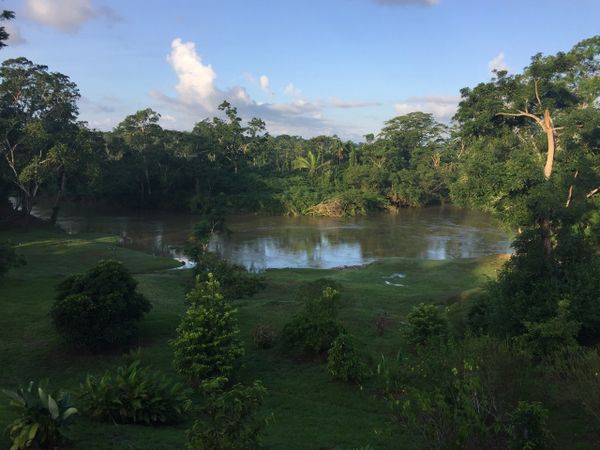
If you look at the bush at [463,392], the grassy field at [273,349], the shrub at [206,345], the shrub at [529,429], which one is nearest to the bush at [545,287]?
the bush at [463,392]

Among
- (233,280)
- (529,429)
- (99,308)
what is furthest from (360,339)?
(529,429)

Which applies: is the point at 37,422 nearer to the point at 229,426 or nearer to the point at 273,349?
the point at 229,426

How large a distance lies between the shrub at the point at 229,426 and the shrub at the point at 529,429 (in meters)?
2.67

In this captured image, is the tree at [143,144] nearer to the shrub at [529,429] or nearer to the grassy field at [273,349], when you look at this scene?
the grassy field at [273,349]

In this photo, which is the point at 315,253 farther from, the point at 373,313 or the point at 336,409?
the point at 336,409

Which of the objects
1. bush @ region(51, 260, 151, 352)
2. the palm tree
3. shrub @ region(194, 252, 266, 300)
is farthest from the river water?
bush @ region(51, 260, 151, 352)

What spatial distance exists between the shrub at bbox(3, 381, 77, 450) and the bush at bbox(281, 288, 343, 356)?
19.3 feet

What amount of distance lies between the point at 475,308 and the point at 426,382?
19.9 ft

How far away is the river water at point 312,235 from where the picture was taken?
1374 inches

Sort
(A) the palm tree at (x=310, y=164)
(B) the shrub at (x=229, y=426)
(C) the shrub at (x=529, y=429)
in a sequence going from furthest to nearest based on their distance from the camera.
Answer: (A) the palm tree at (x=310, y=164) → (C) the shrub at (x=529, y=429) → (B) the shrub at (x=229, y=426)

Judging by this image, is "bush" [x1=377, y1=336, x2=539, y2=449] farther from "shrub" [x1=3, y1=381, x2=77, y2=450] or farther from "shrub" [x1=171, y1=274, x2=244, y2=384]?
"shrub" [x1=3, y1=381, x2=77, y2=450]

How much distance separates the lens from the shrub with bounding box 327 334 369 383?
994cm

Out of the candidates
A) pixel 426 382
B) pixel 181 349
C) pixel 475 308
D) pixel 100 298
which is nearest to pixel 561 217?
pixel 475 308

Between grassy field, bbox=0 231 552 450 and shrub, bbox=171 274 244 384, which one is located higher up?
shrub, bbox=171 274 244 384
